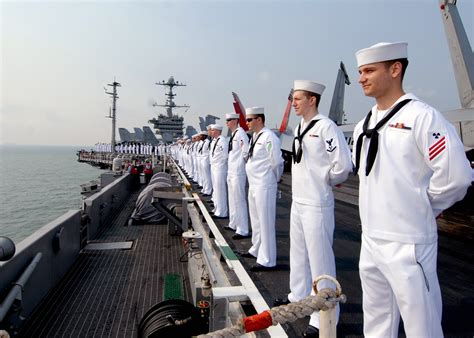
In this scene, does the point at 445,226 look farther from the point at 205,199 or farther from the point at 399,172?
the point at 205,199

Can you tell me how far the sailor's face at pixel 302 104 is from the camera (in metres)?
3.00

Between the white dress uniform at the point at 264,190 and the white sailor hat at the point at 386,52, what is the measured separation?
2237 millimetres

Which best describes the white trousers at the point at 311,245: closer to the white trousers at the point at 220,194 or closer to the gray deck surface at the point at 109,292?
the gray deck surface at the point at 109,292

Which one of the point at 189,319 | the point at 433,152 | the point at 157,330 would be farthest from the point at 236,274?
the point at 433,152

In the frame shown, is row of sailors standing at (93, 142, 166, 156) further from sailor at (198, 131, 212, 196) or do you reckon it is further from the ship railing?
the ship railing

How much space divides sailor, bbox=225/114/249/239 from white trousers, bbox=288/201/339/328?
2.48 metres

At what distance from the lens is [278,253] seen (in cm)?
477

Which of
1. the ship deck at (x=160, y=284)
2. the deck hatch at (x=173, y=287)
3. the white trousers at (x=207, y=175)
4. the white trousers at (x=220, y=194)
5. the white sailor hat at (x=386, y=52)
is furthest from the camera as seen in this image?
the white trousers at (x=207, y=175)

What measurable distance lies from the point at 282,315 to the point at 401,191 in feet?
2.88

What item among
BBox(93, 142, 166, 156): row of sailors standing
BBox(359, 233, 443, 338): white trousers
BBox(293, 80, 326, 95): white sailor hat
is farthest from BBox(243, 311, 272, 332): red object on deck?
BBox(93, 142, 166, 156): row of sailors standing

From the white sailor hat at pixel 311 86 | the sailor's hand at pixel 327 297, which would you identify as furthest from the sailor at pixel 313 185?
the sailor's hand at pixel 327 297

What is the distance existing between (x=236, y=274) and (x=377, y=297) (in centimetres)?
180

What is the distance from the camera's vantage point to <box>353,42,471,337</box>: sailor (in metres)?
1.68

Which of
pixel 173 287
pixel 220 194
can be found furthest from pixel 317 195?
pixel 220 194
